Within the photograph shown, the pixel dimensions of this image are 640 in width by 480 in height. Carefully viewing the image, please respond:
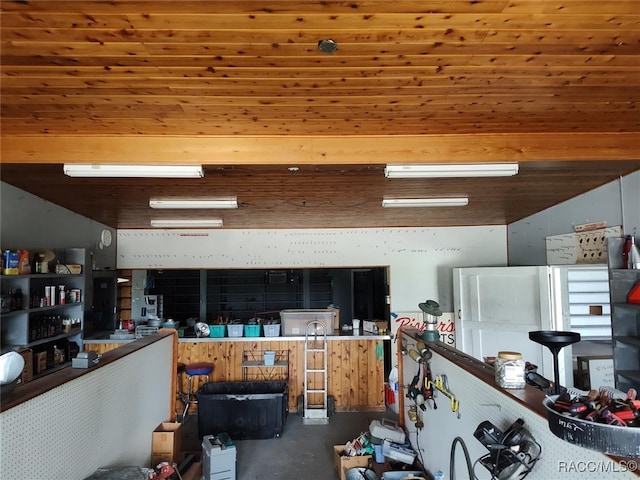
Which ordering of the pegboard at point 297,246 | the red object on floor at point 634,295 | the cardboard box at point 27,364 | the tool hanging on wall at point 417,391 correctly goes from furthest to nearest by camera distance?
the pegboard at point 297,246 < the cardboard box at point 27,364 < the red object on floor at point 634,295 < the tool hanging on wall at point 417,391

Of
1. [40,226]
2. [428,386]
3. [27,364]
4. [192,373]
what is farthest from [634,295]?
[40,226]

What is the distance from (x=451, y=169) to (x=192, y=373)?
13.6 feet

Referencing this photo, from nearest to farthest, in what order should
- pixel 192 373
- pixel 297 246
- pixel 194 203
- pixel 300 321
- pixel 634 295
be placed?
pixel 634 295 < pixel 194 203 < pixel 192 373 < pixel 300 321 < pixel 297 246

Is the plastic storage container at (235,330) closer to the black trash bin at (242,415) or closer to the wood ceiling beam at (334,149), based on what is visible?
the black trash bin at (242,415)

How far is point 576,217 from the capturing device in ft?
15.0

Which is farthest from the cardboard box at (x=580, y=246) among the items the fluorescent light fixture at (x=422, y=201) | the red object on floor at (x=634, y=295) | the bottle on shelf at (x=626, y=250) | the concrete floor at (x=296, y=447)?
the concrete floor at (x=296, y=447)

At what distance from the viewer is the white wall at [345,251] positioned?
6129 millimetres

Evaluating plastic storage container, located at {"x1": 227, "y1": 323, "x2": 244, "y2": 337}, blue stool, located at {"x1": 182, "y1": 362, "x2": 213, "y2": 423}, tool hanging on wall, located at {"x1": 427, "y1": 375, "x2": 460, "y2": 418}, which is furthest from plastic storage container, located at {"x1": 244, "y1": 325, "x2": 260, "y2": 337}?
tool hanging on wall, located at {"x1": 427, "y1": 375, "x2": 460, "y2": 418}

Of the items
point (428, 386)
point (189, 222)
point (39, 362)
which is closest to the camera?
point (428, 386)

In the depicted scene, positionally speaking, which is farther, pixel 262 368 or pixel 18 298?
pixel 262 368

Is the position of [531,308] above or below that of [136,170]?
below

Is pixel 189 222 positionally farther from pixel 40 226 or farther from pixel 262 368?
pixel 262 368

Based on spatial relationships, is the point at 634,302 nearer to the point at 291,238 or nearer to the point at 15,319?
the point at 291,238

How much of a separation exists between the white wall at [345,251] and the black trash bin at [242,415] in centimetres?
205
